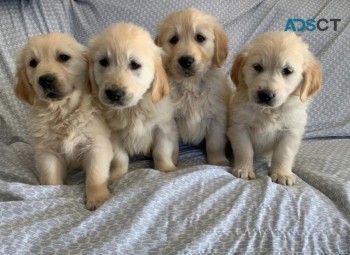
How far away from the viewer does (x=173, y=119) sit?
2.29 meters

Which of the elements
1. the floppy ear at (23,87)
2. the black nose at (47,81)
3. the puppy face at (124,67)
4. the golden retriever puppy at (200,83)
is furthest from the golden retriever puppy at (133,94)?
the floppy ear at (23,87)

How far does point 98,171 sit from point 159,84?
21.5 inches

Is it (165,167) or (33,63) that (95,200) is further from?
(33,63)

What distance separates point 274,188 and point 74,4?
2.18 meters

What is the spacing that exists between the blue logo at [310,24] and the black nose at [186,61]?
1352 mm

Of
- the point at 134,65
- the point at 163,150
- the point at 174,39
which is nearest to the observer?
the point at 134,65

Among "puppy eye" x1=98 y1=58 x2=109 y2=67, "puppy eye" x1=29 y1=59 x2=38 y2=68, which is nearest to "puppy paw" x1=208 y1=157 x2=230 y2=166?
"puppy eye" x1=98 y1=58 x2=109 y2=67

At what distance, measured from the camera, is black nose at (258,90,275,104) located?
1.96m

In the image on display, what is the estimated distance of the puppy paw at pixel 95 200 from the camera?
5.81 ft

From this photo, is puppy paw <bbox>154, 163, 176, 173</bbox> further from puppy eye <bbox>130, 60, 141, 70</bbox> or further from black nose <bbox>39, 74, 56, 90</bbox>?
black nose <bbox>39, 74, 56, 90</bbox>

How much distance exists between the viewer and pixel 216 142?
2295mm

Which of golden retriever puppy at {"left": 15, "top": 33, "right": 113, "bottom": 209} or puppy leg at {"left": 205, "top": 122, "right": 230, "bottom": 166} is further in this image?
puppy leg at {"left": 205, "top": 122, "right": 230, "bottom": 166}

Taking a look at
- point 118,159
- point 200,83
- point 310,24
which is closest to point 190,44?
point 200,83

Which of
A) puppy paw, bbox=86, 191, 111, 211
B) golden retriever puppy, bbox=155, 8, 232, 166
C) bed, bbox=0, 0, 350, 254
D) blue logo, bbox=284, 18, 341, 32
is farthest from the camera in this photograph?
blue logo, bbox=284, 18, 341, 32
